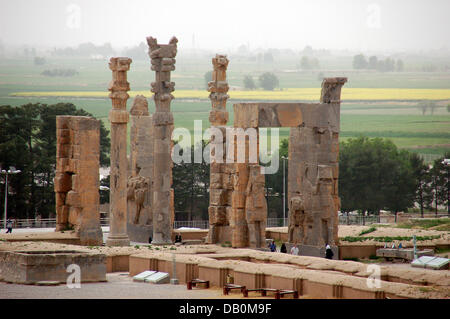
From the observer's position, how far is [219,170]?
5169 centimetres

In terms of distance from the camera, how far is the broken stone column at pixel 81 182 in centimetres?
4769

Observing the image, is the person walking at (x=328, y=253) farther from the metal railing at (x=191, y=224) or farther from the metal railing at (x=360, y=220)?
the metal railing at (x=191, y=224)

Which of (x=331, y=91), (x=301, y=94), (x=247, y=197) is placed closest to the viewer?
(x=247, y=197)

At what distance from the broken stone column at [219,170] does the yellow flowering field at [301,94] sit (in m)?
95.2

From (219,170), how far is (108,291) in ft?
57.1

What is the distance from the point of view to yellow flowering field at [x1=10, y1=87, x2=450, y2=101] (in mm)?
153637

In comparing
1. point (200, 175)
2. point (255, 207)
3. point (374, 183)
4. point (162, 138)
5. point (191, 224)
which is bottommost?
point (191, 224)

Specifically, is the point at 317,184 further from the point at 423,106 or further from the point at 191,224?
the point at 423,106

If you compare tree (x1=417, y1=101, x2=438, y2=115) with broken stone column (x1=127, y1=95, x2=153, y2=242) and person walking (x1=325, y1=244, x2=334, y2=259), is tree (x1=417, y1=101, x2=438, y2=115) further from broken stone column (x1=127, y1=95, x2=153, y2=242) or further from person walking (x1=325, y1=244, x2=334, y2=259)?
person walking (x1=325, y1=244, x2=334, y2=259)

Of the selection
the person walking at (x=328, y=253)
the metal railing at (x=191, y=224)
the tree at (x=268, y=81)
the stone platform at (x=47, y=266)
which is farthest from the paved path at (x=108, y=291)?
the tree at (x=268, y=81)

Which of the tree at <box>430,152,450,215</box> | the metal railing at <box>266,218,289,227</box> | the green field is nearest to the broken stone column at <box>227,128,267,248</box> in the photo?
the metal railing at <box>266,218,289,227</box>

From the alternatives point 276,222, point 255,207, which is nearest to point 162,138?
point 255,207

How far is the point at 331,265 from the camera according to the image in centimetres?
3697

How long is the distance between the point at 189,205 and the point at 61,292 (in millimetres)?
48871
